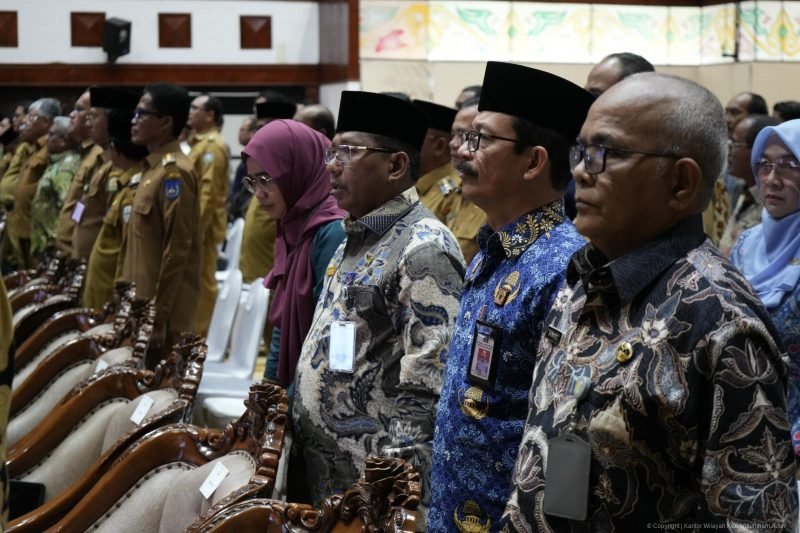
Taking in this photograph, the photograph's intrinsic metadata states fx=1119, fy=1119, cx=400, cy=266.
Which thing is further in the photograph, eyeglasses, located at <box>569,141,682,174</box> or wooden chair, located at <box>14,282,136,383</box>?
wooden chair, located at <box>14,282,136,383</box>

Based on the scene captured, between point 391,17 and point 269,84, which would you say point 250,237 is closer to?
point 391,17

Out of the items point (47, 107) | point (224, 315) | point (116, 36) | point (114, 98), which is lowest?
point (224, 315)

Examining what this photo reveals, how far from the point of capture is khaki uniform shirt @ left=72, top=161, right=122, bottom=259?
604cm

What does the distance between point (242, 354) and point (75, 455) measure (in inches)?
91.1

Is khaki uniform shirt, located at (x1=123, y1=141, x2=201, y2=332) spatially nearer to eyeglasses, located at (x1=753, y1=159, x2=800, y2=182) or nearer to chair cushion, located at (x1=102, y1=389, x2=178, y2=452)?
chair cushion, located at (x1=102, y1=389, x2=178, y2=452)

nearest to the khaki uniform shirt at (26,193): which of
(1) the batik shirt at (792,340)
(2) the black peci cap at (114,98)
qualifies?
(2) the black peci cap at (114,98)

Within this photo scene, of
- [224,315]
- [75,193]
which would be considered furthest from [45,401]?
[75,193]

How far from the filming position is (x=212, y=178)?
25.3ft

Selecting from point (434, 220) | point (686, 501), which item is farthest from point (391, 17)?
point (686, 501)

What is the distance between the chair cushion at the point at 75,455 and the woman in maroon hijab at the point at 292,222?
0.48m

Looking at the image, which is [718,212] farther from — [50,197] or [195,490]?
[50,197]

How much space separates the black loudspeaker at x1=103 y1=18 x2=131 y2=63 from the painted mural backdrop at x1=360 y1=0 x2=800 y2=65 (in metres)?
2.25

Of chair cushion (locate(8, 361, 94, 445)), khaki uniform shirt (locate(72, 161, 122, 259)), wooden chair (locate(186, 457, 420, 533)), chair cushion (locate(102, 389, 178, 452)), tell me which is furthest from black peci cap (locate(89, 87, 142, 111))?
wooden chair (locate(186, 457, 420, 533))

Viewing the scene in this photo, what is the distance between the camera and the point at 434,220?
8.65ft
